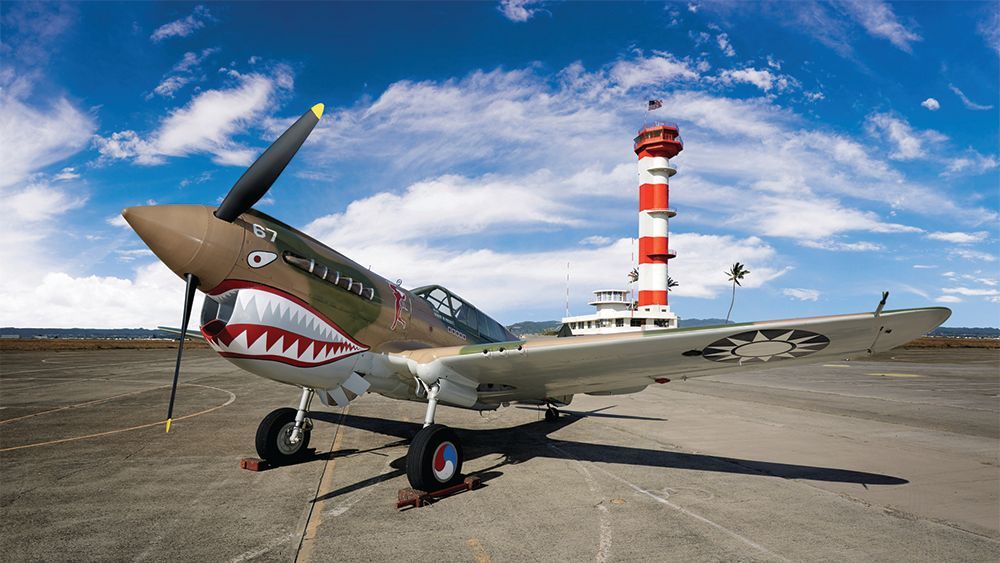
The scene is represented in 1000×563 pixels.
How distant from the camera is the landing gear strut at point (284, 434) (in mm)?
6785

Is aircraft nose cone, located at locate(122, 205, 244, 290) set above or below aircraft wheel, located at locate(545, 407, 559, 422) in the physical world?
above

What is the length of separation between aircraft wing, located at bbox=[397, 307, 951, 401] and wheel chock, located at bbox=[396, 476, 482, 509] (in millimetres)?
1248

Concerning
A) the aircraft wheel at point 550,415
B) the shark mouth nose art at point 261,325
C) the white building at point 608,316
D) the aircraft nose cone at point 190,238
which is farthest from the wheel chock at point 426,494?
the white building at point 608,316

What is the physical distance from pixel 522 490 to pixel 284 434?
3.53 metres

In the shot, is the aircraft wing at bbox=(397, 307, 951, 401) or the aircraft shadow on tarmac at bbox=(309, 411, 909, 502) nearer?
the aircraft wing at bbox=(397, 307, 951, 401)

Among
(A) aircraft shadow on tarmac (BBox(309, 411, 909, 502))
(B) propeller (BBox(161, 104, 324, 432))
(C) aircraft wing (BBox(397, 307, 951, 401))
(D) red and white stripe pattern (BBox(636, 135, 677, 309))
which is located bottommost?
(A) aircraft shadow on tarmac (BBox(309, 411, 909, 502))

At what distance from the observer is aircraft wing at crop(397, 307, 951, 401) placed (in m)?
4.66

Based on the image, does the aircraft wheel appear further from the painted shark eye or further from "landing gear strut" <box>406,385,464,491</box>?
the painted shark eye

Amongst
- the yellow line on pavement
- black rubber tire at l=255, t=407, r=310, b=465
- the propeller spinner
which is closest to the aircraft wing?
the yellow line on pavement

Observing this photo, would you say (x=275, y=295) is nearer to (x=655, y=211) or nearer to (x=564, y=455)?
(x=564, y=455)

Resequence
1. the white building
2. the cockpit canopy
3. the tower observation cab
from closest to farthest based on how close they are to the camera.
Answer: the cockpit canopy → the tower observation cab → the white building

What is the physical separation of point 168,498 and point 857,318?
7414mm

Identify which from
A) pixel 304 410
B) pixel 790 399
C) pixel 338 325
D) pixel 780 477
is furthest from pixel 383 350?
pixel 790 399

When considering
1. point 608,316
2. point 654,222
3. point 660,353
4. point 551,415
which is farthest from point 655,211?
point 660,353
